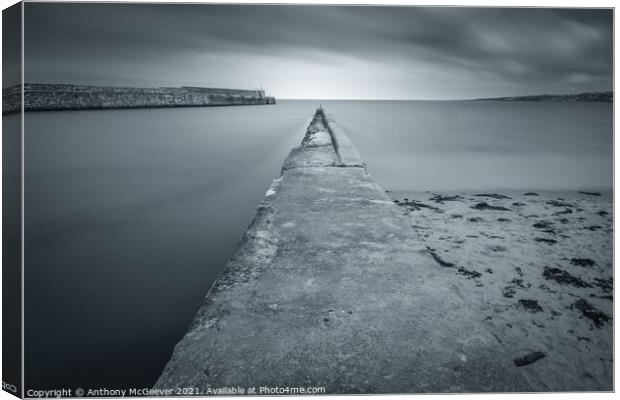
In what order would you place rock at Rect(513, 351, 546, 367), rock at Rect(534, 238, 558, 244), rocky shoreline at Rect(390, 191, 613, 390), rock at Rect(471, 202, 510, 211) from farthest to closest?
rock at Rect(471, 202, 510, 211) → rock at Rect(534, 238, 558, 244) → rocky shoreline at Rect(390, 191, 613, 390) → rock at Rect(513, 351, 546, 367)

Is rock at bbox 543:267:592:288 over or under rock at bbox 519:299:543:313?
over

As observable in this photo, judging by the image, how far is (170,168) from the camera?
527 centimetres

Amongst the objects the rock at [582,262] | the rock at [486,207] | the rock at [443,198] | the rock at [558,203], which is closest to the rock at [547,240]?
the rock at [582,262]

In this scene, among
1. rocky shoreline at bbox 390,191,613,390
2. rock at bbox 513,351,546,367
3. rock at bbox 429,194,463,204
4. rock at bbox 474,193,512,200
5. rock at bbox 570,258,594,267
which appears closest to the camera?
rock at bbox 513,351,546,367

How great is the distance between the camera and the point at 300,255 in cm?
166

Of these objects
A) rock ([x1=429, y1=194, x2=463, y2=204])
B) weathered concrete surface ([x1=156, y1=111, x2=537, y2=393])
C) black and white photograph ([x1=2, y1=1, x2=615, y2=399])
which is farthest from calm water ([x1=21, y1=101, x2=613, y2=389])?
weathered concrete surface ([x1=156, y1=111, x2=537, y2=393])

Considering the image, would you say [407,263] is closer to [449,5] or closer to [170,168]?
[449,5]

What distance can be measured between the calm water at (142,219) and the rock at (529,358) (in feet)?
3.34

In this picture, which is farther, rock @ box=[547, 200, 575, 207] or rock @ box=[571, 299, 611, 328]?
rock @ box=[547, 200, 575, 207]

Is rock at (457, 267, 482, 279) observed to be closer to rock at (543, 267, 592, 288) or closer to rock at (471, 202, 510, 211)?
rock at (543, 267, 592, 288)

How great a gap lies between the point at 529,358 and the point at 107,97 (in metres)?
20.0

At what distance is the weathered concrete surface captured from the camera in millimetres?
1010

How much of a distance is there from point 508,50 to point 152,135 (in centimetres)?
856

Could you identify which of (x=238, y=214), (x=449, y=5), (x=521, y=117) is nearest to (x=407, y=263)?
(x=449, y=5)
